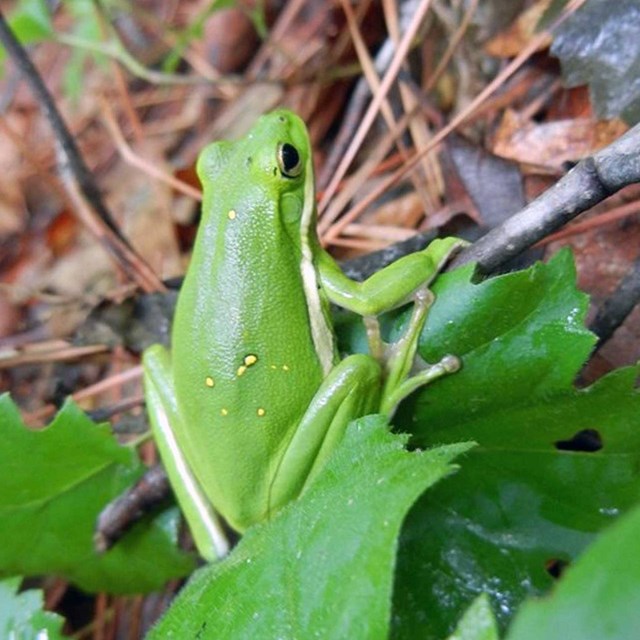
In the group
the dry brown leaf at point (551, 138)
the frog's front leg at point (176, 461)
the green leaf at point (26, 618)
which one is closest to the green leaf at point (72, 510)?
the frog's front leg at point (176, 461)

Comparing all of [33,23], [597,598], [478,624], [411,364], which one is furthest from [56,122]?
[597,598]

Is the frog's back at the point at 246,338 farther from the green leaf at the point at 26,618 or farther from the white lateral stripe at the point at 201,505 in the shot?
the green leaf at the point at 26,618

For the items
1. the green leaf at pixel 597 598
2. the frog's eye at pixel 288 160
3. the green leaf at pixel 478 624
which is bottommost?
the green leaf at pixel 478 624

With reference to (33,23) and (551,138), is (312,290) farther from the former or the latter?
(33,23)

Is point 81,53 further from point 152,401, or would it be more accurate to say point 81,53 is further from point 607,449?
point 607,449

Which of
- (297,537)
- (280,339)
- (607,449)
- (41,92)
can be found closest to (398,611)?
(297,537)

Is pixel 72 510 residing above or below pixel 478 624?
below

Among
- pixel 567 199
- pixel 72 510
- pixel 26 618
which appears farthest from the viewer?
pixel 72 510

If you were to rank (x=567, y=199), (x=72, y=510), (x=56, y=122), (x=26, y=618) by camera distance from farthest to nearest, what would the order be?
(x=56, y=122) < (x=72, y=510) < (x=26, y=618) < (x=567, y=199)

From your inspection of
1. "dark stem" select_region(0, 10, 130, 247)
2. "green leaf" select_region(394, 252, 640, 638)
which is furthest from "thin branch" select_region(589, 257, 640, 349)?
"dark stem" select_region(0, 10, 130, 247)
